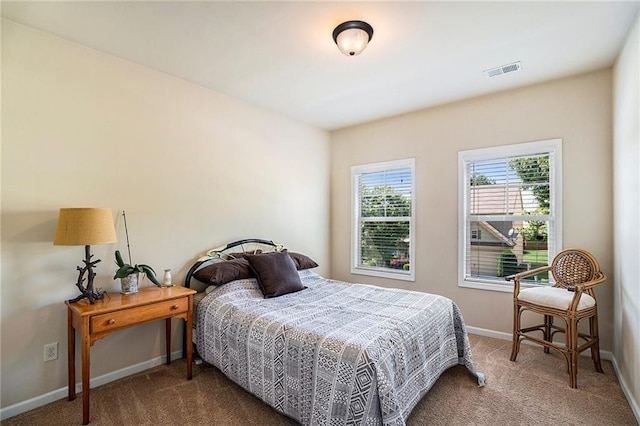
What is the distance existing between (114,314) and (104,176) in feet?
3.70

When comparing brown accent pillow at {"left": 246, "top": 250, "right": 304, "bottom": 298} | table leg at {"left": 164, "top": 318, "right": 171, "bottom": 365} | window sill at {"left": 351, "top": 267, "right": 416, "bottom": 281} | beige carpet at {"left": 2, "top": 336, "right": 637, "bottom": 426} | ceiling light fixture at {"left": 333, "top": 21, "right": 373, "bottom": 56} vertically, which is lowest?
beige carpet at {"left": 2, "top": 336, "right": 637, "bottom": 426}

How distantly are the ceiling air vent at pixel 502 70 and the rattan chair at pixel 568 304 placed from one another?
5.78ft

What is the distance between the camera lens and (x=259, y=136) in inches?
149

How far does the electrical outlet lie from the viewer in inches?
88.5

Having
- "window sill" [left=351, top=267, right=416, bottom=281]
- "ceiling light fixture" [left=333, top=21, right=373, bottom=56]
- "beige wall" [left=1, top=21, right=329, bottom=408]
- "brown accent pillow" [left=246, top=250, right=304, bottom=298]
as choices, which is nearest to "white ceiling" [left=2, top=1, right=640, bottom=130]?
"ceiling light fixture" [left=333, top=21, right=373, bottom=56]

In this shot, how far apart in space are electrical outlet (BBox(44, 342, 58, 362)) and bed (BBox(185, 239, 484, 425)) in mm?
977

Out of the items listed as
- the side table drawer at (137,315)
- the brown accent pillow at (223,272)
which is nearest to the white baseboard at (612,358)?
the brown accent pillow at (223,272)

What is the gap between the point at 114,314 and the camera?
215 cm

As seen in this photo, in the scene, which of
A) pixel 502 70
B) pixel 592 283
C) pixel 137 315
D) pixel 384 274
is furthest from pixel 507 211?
pixel 137 315

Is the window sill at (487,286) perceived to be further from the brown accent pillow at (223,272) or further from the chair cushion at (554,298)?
the brown accent pillow at (223,272)

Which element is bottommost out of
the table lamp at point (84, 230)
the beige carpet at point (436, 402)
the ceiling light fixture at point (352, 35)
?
the beige carpet at point (436, 402)

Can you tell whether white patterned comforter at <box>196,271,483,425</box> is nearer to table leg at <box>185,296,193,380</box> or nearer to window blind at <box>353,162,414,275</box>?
table leg at <box>185,296,193,380</box>

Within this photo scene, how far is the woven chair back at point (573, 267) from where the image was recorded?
2789 mm

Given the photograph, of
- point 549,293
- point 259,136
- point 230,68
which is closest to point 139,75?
point 230,68
